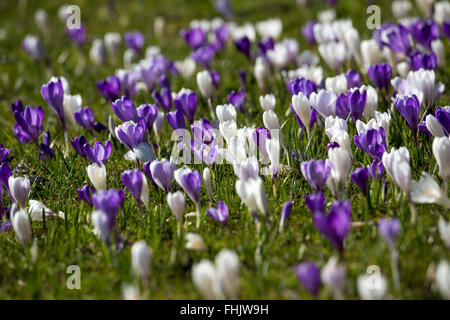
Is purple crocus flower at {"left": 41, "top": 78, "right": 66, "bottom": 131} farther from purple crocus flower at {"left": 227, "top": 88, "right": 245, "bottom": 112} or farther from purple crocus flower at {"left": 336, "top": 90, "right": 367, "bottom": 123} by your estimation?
purple crocus flower at {"left": 336, "top": 90, "right": 367, "bottom": 123}

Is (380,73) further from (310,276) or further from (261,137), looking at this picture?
(310,276)

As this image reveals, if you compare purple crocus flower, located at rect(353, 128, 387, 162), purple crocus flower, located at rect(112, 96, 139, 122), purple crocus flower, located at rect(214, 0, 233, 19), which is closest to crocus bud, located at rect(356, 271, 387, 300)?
purple crocus flower, located at rect(353, 128, 387, 162)

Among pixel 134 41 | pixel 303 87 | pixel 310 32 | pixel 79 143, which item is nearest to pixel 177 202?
pixel 79 143

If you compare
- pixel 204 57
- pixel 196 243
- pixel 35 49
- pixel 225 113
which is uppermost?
pixel 35 49

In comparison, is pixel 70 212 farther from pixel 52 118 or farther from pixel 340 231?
pixel 52 118

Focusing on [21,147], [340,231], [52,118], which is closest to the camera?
[340,231]
